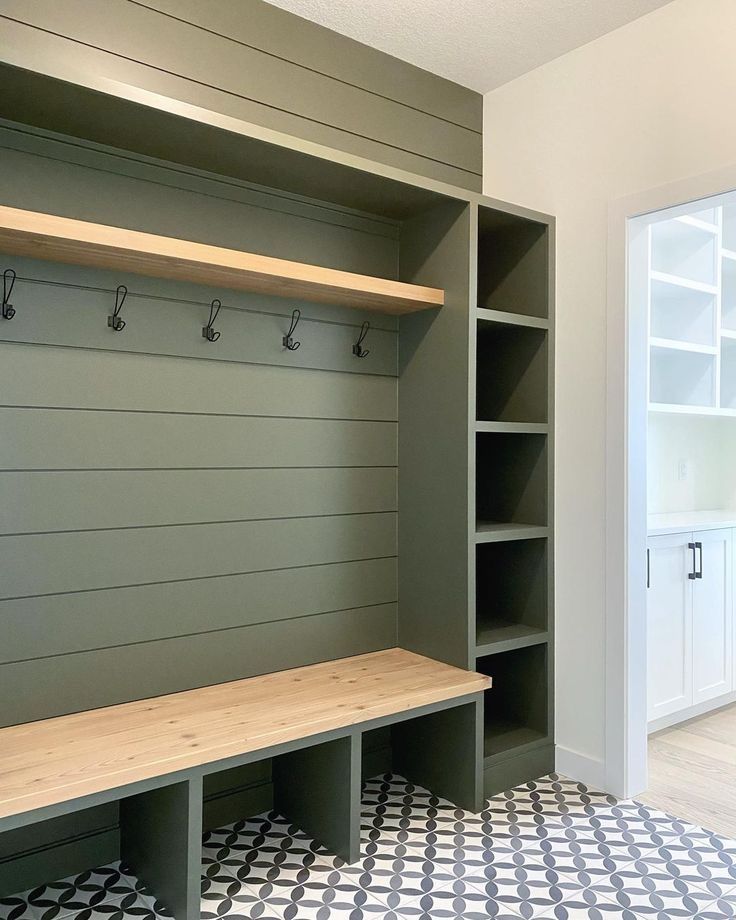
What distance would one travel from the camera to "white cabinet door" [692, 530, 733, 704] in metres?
3.39

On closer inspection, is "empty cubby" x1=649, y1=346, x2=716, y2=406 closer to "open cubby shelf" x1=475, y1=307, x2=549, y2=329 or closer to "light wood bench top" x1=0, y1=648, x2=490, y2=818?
"open cubby shelf" x1=475, y1=307, x2=549, y2=329

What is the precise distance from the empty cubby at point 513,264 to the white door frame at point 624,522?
273 mm

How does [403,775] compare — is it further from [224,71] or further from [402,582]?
[224,71]

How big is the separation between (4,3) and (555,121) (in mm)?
1851

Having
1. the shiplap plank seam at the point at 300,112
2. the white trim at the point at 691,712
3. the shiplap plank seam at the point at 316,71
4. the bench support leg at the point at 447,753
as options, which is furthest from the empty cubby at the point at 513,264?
the white trim at the point at 691,712

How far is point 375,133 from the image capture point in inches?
107

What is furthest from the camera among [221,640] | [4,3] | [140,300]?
[221,640]

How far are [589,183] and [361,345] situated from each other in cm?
100

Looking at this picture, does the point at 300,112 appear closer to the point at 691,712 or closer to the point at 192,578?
the point at 192,578

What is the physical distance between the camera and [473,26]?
258 cm

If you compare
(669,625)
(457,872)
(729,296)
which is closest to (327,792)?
(457,872)

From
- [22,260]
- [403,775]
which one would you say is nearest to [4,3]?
[22,260]

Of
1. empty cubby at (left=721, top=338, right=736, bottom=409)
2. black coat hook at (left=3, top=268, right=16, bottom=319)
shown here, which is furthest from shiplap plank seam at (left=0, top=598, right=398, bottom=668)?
empty cubby at (left=721, top=338, right=736, bottom=409)

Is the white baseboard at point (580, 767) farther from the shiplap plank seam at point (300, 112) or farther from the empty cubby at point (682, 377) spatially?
the shiplap plank seam at point (300, 112)
